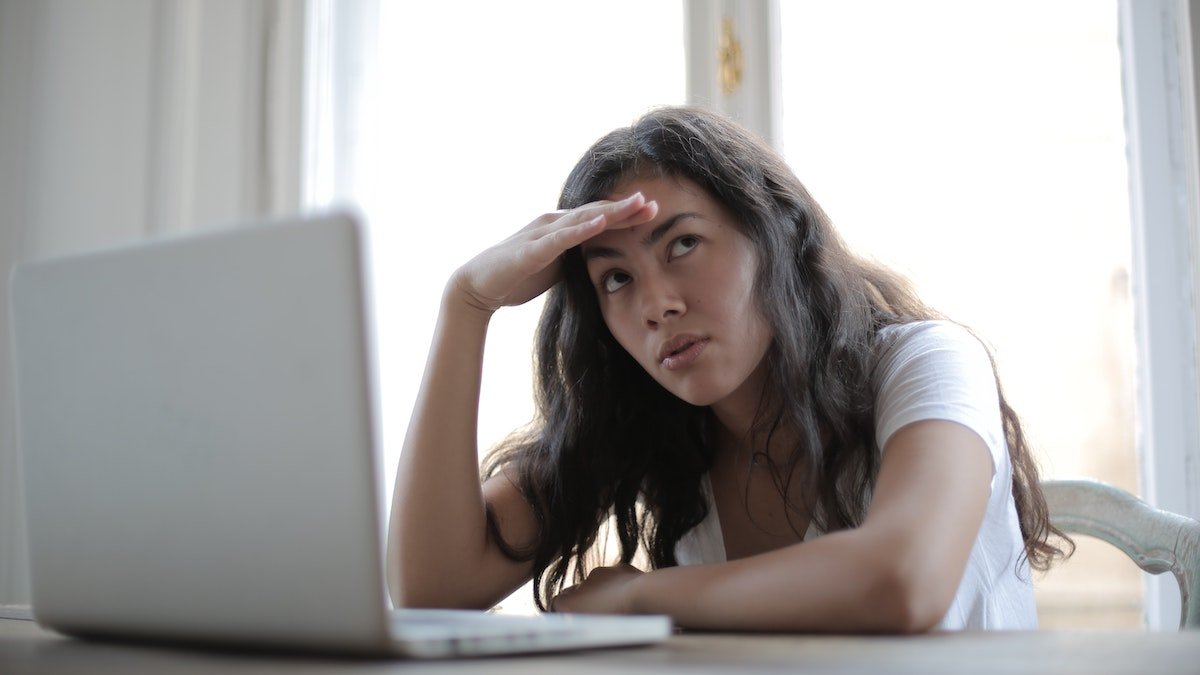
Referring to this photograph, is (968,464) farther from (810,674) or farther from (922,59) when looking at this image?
(922,59)

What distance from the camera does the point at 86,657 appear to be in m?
0.63

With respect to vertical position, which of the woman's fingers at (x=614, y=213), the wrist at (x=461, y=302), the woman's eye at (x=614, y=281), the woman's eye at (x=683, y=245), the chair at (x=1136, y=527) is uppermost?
the woman's fingers at (x=614, y=213)

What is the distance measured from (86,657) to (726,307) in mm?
749

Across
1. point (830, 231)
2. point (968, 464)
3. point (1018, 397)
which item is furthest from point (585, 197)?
point (1018, 397)

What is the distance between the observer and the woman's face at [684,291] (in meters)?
1.18

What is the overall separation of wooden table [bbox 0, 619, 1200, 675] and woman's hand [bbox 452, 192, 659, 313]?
0.56 metres

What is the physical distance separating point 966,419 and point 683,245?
38cm

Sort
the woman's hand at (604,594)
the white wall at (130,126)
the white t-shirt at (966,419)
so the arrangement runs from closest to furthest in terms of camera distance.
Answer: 1. the woman's hand at (604,594)
2. the white t-shirt at (966,419)
3. the white wall at (130,126)

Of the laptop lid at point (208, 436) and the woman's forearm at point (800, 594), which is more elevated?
the laptop lid at point (208, 436)

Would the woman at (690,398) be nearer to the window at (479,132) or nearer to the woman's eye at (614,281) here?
the woman's eye at (614,281)

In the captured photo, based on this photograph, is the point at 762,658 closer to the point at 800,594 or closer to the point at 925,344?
the point at 800,594

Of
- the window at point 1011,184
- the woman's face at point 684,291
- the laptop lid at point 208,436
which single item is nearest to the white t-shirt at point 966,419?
the woman's face at point 684,291

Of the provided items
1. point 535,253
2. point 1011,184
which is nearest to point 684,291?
point 535,253

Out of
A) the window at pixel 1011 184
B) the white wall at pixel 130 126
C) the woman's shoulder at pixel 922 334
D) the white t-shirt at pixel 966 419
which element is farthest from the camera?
the white wall at pixel 130 126
